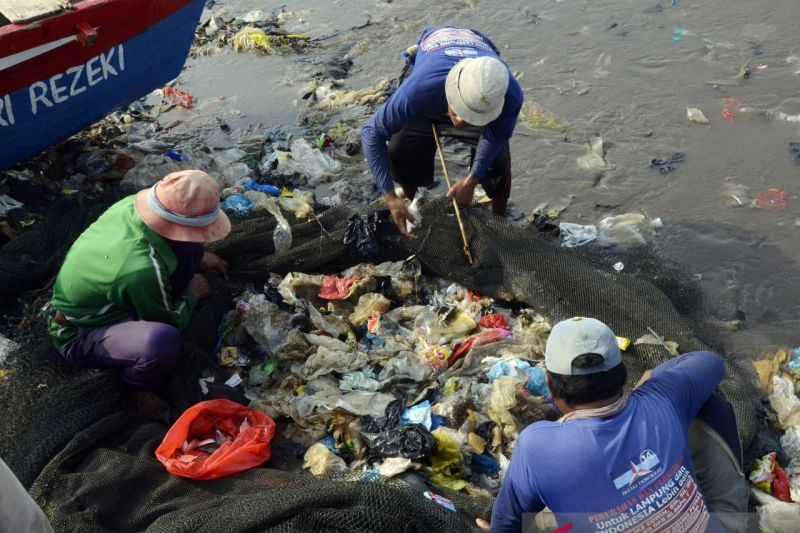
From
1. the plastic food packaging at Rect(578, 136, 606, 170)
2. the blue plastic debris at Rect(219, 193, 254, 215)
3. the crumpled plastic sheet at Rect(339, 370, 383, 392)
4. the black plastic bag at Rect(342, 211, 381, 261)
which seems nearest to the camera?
the crumpled plastic sheet at Rect(339, 370, 383, 392)

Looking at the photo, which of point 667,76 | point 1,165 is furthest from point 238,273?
point 667,76

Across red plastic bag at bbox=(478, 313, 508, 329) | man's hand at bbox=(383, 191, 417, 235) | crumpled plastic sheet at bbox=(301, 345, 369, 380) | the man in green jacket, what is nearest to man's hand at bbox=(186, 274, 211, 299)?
the man in green jacket

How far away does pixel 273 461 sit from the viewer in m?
3.36

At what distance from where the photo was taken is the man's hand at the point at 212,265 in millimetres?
4195

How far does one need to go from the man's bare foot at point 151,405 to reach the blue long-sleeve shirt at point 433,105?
1.89 metres

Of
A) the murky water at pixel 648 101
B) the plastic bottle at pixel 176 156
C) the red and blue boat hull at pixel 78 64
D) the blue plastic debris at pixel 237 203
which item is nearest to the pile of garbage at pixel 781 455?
the murky water at pixel 648 101

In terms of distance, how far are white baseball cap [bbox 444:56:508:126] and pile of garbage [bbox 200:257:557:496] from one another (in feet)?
3.54

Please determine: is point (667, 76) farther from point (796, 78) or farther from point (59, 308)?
point (59, 308)

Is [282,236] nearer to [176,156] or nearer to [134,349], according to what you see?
[134,349]

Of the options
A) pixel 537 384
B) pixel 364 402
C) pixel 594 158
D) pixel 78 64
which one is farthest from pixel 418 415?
pixel 78 64

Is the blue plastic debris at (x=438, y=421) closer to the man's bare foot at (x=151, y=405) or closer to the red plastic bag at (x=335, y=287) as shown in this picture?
the red plastic bag at (x=335, y=287)

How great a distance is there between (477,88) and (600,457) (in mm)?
2298

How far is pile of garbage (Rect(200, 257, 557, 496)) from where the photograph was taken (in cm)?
330

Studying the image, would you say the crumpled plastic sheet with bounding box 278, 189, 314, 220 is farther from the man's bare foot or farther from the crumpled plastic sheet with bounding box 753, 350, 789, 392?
the crumpled plastic sheet with bounding box 753, 350, 789, 392
